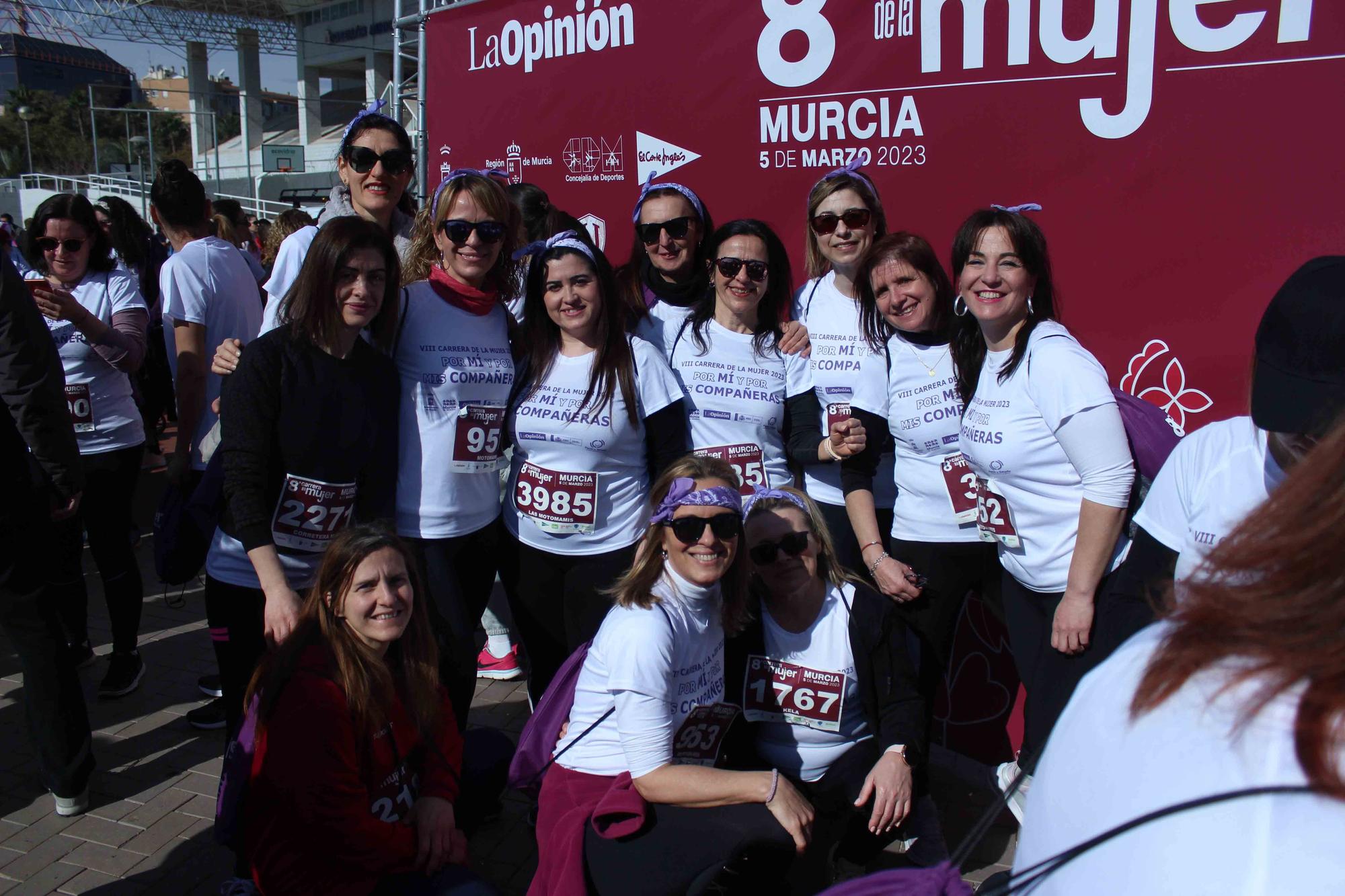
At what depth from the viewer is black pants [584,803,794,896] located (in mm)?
2305

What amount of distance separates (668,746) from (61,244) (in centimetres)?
346

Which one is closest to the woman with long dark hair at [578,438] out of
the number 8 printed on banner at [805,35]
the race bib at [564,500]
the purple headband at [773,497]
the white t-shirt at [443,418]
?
the race bib at [564,500]

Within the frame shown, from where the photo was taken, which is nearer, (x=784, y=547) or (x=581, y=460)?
(x=784, y=547)

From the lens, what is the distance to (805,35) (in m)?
4.29

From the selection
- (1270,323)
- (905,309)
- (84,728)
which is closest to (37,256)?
(84,728)

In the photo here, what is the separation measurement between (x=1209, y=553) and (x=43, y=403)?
A: 3356 mm

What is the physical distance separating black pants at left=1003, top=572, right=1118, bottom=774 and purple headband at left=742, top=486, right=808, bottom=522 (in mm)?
666

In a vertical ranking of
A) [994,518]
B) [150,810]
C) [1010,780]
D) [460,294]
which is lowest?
[150,810]

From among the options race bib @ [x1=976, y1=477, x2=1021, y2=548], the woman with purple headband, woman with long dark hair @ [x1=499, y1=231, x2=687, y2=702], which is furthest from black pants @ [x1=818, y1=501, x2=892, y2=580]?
the woman with purple headband

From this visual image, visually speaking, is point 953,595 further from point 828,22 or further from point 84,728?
point 84,728

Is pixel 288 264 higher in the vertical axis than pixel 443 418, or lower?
higher

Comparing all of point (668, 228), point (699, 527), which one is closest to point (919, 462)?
point (699, 527)

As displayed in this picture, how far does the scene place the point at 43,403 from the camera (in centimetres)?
315

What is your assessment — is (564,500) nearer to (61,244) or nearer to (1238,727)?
(1238,727)
